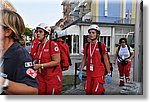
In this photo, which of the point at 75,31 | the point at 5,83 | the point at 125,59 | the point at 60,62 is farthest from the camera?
the point at 125,59

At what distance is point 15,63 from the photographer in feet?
2.99

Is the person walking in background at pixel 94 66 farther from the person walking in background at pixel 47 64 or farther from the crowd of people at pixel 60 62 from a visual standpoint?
the person walking in background at pixel 47 64

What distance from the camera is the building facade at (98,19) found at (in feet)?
5.81

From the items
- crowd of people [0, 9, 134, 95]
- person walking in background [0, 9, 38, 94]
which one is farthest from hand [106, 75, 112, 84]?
person walking in background [0, 9, 38, 94]

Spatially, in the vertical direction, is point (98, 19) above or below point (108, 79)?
above

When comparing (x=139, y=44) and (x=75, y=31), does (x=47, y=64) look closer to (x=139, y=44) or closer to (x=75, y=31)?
(x=75, y=31)

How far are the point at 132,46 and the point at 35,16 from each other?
0.79 metres

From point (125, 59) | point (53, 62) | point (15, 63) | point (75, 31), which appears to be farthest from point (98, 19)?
point (15, 63)

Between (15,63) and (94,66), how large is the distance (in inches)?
46.0

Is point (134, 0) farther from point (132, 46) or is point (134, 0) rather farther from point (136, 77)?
point (136, 77)

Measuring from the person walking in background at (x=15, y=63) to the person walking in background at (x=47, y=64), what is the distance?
0.85 m

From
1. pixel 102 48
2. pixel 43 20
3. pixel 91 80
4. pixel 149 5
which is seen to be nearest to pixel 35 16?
pixel 43 20

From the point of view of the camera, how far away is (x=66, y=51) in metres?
1.88

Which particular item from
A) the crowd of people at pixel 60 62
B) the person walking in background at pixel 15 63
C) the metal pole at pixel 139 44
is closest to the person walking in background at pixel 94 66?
the crowd of people at pixel 60 62
